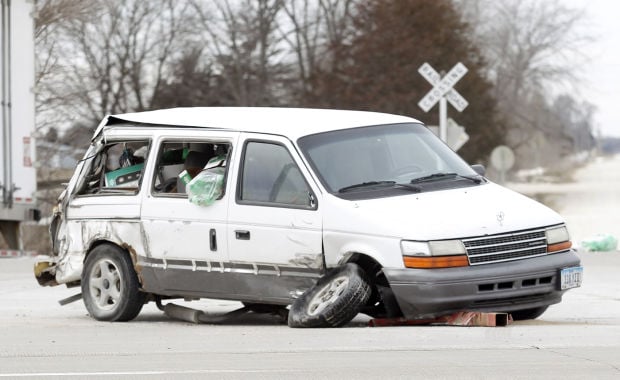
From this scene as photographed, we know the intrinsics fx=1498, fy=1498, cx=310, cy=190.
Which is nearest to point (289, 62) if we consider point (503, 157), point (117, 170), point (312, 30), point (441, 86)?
point (312, 30)

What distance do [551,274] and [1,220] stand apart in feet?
45.4

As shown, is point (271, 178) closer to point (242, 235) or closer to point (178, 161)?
point (242, 235)

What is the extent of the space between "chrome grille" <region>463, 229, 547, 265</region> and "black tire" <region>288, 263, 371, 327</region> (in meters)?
0.85

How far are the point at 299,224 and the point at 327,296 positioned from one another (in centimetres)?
66

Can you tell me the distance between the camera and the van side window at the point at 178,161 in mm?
12883

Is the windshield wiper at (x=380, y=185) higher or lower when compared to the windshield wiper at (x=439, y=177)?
lower

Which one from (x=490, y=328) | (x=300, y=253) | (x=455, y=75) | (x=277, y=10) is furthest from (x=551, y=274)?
(x=277, y=10)

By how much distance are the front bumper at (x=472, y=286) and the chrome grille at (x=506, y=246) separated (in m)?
0.05

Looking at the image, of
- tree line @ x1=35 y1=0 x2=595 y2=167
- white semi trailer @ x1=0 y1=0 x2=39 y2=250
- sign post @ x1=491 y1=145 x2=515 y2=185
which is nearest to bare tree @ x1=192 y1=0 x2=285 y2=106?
tree line @ x1=35 y1=0 x2=595 y2=167

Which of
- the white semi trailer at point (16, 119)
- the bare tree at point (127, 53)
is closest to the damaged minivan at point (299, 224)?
the white semi trailer at point (16, 119)

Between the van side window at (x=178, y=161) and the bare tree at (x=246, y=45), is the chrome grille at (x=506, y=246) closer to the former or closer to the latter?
the van side window at (x=178, y=161)

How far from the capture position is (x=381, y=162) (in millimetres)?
12148

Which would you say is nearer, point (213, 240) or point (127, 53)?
point (213, 240)

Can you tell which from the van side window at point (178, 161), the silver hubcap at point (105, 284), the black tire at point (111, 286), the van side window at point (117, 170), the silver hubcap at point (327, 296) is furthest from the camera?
the van side window at point (117, 170)
